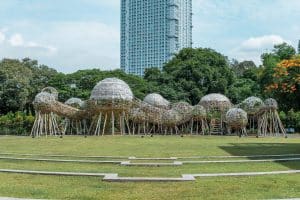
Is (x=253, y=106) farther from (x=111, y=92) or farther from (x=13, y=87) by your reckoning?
(x=13, y=87)

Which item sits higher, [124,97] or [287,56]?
[287,56]

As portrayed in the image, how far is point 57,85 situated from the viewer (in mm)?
64688

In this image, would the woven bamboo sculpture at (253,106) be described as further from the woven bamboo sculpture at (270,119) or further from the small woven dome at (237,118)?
the small woven dome at (237,118)

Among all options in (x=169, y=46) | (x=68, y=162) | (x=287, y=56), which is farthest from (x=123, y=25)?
(x=68, y=162)

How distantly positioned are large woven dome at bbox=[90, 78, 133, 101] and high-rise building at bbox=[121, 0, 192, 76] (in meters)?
40.2

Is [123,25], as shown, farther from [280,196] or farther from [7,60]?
[280,196]

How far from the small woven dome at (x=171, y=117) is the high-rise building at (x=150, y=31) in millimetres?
35477

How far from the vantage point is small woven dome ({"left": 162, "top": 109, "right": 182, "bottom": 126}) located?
4947 cm

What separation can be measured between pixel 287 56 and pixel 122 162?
92.6 feet

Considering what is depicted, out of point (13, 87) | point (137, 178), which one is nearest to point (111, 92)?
point (13, 87)

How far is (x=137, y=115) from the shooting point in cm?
4875

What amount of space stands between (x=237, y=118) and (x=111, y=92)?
1263cm

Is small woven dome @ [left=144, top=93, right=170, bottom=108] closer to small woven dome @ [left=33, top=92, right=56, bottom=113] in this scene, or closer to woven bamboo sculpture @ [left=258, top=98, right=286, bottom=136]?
woven bamboo sculpture @ [left=258, top=98, right=286, bottom=136]

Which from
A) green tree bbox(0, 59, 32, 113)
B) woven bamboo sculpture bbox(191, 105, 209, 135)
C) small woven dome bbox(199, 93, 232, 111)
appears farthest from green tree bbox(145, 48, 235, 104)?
green tree bbox(0, 59, 32, 113)
